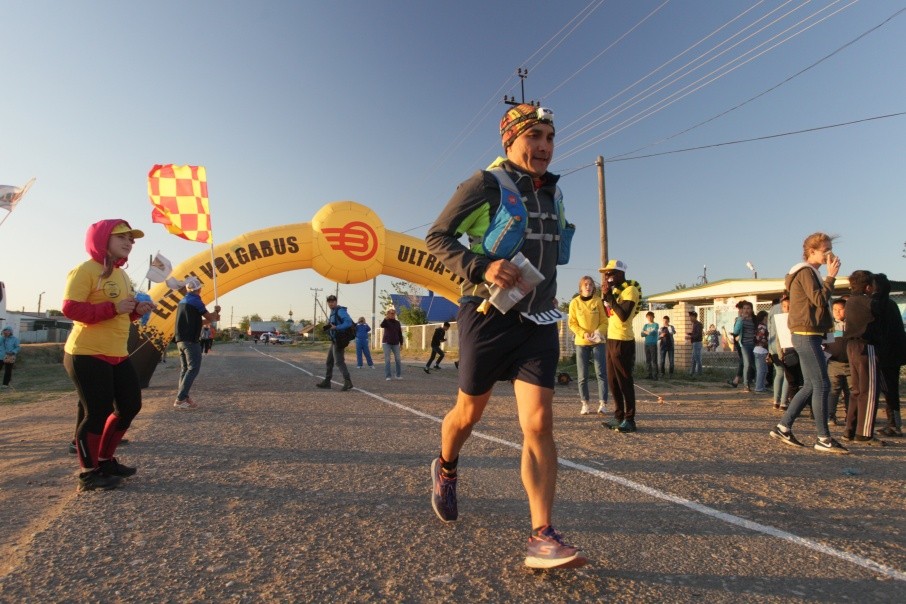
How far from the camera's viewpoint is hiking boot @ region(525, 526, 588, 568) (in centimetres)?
198

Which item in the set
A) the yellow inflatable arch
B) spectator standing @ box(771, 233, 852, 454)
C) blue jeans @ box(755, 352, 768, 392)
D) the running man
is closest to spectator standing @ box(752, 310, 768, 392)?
blue jeans @ box(755, 352, 768, 392)

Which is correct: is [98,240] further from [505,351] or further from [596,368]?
[596,368]

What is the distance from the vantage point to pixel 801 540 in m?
2.40

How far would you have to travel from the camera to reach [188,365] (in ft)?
23.6

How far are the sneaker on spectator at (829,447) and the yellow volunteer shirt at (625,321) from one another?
1877mm

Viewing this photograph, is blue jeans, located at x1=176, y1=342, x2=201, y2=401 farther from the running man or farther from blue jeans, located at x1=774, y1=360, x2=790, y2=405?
blue jeans, located at x1=774, y1=360, x2=790, y2=405

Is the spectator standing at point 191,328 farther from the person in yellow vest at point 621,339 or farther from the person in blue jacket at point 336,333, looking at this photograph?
the person in yellow vest at point 621,339

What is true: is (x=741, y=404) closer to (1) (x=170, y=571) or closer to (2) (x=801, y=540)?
(2) (x=801, y=540)

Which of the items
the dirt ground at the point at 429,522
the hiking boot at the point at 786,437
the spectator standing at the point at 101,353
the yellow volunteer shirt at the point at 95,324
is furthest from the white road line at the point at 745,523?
the yellow volunteer shirt at the point at 95,324

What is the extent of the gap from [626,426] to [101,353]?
15.0 ft

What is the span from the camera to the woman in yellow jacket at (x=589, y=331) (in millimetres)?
6621

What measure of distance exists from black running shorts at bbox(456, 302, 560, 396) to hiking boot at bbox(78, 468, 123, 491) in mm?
2416

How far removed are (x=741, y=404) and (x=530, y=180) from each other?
279 inches

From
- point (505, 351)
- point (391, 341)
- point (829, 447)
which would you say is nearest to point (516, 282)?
point (505, 351)
